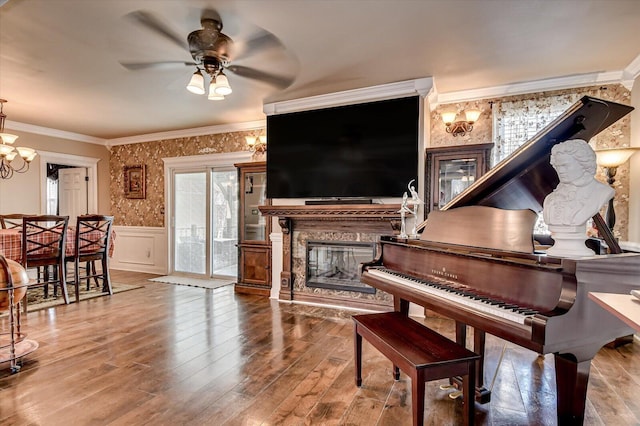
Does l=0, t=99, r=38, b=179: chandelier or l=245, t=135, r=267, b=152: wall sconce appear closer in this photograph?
l=0, t=99, r=38, b=179: chandelier

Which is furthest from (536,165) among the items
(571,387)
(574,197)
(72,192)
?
(72,192)

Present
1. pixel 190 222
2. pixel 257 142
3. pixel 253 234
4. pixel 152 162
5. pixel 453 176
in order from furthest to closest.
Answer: pixel 152 162, pixel 190 222, pixel 257 142, pixel 253 234, pixel 453 176

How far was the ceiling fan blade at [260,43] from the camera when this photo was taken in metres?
2.77

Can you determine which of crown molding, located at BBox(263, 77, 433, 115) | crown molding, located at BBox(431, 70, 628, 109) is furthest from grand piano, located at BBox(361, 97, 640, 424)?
crown molding, located at BBox(431, 70, 628, 109)

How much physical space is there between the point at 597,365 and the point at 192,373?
9.97ft

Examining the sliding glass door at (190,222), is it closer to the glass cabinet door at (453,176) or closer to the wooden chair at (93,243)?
the wooden chair at (93,243)

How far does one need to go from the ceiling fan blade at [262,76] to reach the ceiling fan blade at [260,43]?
33 cm

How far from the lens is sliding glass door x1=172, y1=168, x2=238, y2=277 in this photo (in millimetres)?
5840

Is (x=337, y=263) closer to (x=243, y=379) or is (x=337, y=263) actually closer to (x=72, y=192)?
(x=243, y=379)

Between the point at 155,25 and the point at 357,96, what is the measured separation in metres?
2.23

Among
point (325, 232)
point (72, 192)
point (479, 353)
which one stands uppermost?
point (72, 192)

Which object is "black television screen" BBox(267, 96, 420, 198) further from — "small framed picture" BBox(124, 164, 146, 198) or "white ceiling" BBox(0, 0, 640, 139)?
"small framed picture" BBox(124, 164, 146, 198)

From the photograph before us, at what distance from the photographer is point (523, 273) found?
1.51 meters

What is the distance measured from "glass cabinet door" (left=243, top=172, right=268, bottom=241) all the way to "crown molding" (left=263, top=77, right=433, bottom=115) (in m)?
0.98
